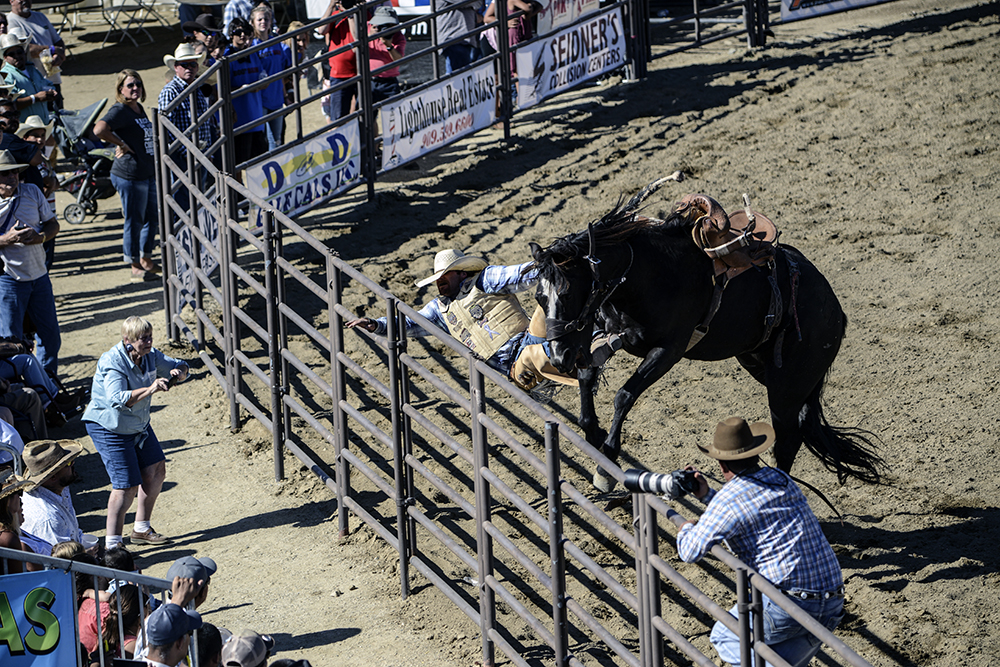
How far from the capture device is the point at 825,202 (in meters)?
10.8

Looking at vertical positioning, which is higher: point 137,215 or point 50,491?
point 137,215

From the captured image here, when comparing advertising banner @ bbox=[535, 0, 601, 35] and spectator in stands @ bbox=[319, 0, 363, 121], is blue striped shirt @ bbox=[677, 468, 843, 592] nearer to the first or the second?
spectator in stands @ bbox=[319, 0, 363, 121]

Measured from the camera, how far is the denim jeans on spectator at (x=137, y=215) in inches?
403

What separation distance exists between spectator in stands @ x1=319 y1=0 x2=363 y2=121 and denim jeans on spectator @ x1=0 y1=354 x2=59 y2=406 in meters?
4.88

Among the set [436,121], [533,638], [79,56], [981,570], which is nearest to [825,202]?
[436,121]

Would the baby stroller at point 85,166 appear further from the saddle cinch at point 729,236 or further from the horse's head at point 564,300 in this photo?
the saddle cinch at point 729,236

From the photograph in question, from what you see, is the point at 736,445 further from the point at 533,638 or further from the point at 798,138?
the point at 798,138

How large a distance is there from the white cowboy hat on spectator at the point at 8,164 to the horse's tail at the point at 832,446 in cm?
566

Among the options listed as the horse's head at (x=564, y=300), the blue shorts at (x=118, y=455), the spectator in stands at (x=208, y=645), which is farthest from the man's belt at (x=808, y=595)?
the blue shorts at (x=118, y=455)

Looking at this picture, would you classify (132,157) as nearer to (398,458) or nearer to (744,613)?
(398,458)

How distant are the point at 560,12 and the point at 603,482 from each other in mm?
8941

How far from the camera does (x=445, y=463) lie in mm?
7473

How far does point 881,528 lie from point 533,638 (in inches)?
86.7

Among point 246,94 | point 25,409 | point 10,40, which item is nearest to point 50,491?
point 25,409
